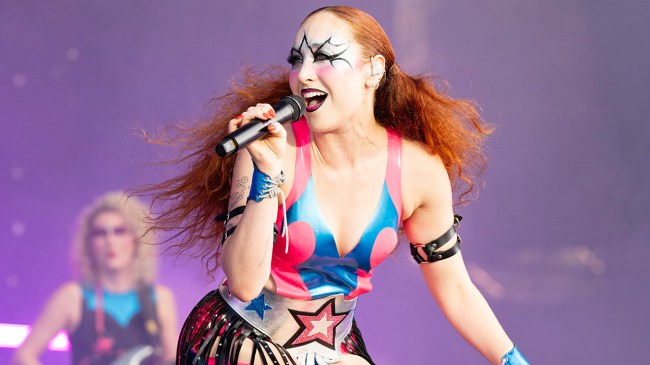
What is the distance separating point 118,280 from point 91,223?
219 mm

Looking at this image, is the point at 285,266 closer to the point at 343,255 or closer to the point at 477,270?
the point at 343,255

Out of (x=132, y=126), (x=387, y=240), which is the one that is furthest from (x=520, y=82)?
(x=387, y=240)

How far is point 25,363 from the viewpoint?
316 cm

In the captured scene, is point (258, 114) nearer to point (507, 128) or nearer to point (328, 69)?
point (328, 69)

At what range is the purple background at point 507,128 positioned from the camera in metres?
3.27

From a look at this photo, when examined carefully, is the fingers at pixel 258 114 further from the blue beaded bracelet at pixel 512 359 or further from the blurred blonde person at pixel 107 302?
the blurred blonde person at pixel 107 302

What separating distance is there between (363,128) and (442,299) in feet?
1.46

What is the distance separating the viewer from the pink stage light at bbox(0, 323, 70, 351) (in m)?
3.17

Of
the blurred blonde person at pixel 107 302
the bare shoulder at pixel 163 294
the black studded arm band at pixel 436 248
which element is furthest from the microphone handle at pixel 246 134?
the bare shoulder at pixel 163 294

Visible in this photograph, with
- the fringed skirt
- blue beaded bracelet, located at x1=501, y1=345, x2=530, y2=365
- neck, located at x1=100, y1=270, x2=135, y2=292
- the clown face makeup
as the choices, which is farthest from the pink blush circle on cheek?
neck, located at x1=100, y1=270, x2=135, y2=292

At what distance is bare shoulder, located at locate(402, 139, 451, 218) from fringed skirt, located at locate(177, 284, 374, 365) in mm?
264

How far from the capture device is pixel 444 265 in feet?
6.73

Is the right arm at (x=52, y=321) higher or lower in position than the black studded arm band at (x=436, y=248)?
lower

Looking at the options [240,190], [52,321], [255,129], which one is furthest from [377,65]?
[52,321]
